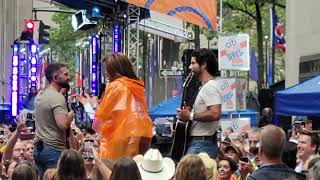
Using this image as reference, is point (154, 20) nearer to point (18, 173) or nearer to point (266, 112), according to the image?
point (266, 112)

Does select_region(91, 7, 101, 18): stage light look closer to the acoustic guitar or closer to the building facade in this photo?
the building facade

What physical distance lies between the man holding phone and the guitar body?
1.14m

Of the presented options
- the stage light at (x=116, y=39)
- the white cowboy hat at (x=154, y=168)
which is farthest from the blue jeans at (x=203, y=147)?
the stage light at (x=116, y=39)

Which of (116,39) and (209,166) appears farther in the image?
(116,39)

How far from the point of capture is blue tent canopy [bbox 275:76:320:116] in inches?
396

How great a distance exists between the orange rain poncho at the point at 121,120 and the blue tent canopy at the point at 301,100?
3.16 metres

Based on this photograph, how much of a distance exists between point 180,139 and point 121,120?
664 mm

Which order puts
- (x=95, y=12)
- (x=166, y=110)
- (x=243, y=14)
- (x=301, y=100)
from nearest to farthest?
1. (x=301, y=100)
2. (x=166, y=110)
3. (x=95, y=12)
4. (x=243, y=14)

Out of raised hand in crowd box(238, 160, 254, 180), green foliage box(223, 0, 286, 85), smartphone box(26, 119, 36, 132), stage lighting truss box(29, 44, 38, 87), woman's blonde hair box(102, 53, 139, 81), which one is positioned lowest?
raised hand in crowd box(238, 160, 254, 180)

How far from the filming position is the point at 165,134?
21.0 meters

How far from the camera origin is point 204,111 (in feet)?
25.1

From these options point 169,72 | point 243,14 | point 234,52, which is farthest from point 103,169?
point 243,14

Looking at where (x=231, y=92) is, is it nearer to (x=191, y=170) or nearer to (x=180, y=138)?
(x=180, y=138)

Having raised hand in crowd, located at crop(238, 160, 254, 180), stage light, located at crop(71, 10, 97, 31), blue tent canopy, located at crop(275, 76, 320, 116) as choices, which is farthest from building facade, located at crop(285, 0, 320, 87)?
raised hand in crowd, located at crop(238, 160, 254, 180)
